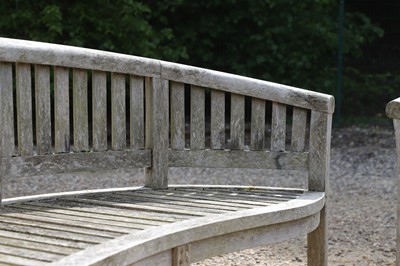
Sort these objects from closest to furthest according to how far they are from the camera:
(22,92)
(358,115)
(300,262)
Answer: (22,92)
(300,262)
(358,115)

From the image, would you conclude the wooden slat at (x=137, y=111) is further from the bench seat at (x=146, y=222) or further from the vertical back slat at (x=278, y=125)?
the vertical back slat at (x=278, y=125)

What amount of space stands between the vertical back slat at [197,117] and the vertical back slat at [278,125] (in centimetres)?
37

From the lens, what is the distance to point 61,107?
12.6 feet

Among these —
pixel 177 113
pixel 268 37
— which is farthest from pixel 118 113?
pixel 268 37

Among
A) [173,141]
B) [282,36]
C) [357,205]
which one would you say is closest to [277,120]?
[173,141]

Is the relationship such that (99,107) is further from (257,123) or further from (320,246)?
(320,246)

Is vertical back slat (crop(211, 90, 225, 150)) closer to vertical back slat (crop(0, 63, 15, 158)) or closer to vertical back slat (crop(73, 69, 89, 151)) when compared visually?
vertical back slat (crop(73, 69, 89, 151))

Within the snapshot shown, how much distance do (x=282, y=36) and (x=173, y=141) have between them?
8019 millimetres

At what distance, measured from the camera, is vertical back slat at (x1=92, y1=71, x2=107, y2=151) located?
3.98 metres

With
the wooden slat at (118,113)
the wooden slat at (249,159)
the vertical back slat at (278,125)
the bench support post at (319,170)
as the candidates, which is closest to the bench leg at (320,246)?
the bench support post at (319,170)

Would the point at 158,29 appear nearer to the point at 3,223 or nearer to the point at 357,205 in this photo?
the point at 357,205

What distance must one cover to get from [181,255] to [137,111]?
115cm

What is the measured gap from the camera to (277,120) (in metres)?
4.36

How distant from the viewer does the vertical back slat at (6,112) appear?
11.8 ft
